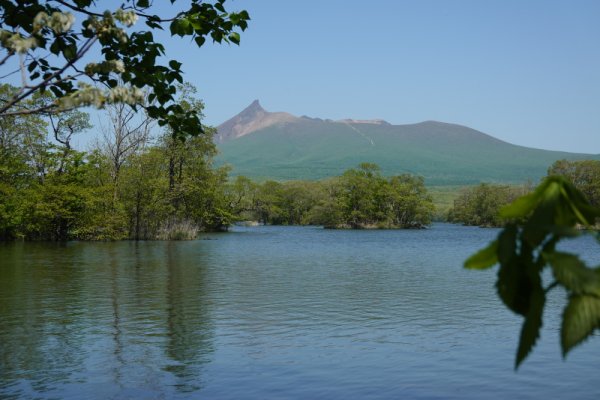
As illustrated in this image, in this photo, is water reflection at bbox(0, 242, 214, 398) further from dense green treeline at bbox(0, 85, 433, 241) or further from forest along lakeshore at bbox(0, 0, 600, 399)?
dense green treeline at bbox(0, 85, 433, 241)

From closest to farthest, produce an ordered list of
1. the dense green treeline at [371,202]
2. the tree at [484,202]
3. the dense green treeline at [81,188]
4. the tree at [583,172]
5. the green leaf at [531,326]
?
the green leaf at [531,326] → the dense green treeline at [81,188] → the dense green treeline at [371,202] → the tree at [583,172] → the tree at [484,202]

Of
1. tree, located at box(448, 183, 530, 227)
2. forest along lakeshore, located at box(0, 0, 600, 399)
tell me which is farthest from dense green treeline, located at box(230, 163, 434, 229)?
forest along lakeshore, located at box(0, 0, 600, 399)

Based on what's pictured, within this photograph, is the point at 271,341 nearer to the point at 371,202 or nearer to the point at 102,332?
the point at 102,332

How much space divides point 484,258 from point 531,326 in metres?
0.21

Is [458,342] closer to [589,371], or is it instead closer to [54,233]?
[589,371]

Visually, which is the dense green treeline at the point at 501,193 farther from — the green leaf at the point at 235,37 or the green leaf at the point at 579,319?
the green leaf at the point at 579,319

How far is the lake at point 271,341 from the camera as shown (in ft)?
38.2

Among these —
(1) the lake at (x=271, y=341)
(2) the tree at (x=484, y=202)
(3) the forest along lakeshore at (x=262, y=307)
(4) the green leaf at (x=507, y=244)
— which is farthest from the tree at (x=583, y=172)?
(4) the green leaf at (x=507, y=244)

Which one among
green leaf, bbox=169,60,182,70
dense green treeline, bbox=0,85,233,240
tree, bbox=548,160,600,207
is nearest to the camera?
green leaf, bbox=169,60,182,70

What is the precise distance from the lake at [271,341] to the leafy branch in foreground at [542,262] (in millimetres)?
10061

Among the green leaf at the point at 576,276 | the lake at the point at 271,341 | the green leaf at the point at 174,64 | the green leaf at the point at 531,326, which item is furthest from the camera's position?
the lake at the point at 271,341

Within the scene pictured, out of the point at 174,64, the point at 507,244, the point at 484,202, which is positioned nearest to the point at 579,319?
the point at 507,244

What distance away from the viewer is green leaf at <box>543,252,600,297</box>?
1.28 metres

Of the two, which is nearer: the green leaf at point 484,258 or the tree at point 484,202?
the green leaf at point 484,258
